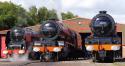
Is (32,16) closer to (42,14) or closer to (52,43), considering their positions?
(42,14)

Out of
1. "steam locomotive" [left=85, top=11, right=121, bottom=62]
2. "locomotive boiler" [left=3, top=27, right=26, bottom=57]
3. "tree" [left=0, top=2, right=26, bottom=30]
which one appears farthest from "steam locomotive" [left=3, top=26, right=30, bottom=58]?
"tree" [left=0, top=2, right=26, bottom=30]

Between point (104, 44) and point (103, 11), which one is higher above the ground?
point (103, 11)

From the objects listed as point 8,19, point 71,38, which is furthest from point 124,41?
point 8,19

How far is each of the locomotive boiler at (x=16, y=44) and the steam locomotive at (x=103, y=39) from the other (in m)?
10.1

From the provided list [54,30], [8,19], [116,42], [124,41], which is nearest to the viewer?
[116,42]

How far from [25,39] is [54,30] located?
6074mm

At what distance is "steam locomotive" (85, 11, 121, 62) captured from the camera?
115 ft

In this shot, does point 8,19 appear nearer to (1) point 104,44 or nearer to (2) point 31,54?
(2) point 31,54

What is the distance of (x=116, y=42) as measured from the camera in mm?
35062

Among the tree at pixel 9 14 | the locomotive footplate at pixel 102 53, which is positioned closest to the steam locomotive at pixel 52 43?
the locomotive footplate at pixel 102 53

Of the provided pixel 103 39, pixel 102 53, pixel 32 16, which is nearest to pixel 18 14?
pixel 32 16

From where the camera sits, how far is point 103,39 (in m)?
35.5

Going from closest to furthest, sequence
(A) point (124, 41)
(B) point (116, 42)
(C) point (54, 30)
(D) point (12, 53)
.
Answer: (B) point (116, 42)
(C) point (54, 30)
(D) point (12, 53)
(A) point (124, 41)

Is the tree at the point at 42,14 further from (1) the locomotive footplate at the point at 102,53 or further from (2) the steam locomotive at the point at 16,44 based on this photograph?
(1) the locomotive footplate at the point at 102,53
